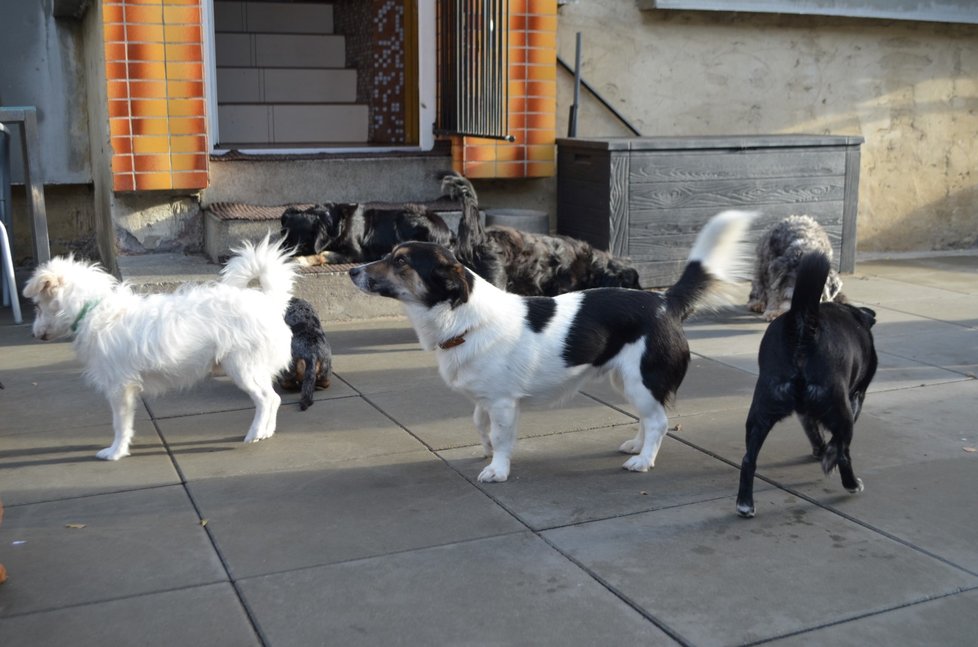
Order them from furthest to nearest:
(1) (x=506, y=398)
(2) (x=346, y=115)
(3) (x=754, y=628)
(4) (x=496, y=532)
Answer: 1. (2) (x=346, y=115)
2. (1) (x=506, y=398)
3. (4) (x=496, y=532)
4. (3) (x=754, y=628)

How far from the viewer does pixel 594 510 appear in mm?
4496

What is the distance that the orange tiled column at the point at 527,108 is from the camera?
9.27 meters

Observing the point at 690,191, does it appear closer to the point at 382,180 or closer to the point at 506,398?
the point at 382,180

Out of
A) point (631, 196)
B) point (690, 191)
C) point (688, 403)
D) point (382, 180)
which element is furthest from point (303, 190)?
point (688, 403)

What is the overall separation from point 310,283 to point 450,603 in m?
4.70

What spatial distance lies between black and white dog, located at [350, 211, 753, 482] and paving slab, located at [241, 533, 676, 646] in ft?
3.17

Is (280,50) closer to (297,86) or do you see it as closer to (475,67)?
(297,86)

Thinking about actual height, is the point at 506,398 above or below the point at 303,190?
below

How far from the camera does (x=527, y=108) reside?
9469 mm

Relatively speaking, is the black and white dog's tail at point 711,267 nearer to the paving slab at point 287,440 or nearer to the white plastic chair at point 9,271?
the paving slab at point 287,440

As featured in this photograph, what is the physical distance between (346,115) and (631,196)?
4.90 meters

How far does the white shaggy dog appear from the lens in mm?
5160

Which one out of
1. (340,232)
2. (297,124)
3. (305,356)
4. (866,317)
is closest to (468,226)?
(340,232)

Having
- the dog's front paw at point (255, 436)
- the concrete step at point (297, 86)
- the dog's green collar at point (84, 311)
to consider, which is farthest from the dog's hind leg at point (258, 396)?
the concrete step at point (297, 86)
